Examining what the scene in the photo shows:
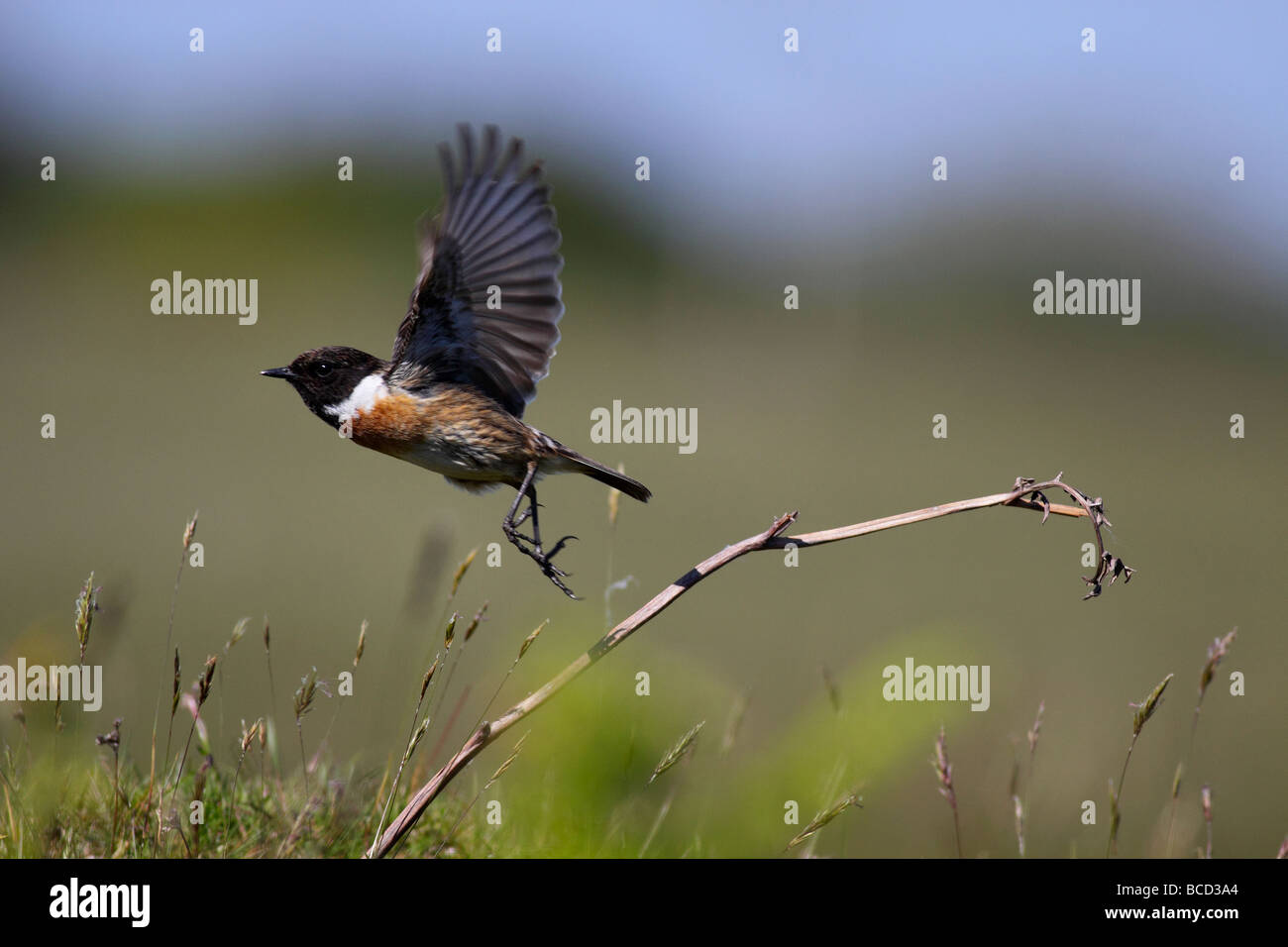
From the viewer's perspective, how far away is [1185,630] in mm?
8945

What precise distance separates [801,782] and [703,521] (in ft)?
24.1

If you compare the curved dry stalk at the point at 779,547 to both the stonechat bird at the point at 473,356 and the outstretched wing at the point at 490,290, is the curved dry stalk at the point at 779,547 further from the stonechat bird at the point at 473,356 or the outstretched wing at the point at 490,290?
the outstretched wing at the point at 490,290

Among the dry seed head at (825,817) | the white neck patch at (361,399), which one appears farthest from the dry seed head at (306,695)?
the dry seed head at (825,817)

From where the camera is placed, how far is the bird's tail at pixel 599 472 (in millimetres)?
2574

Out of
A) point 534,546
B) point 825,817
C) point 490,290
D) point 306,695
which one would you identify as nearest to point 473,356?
point 490,290

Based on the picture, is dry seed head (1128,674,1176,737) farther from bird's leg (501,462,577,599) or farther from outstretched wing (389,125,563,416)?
outstretched wing (389,125,563,416)

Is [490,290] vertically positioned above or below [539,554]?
above

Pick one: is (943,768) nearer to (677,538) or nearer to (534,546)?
(534,546)

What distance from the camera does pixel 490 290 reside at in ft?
8.79

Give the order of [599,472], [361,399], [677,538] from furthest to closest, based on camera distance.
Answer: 1. [677,538]
2. [599,472]
3. [361,399]

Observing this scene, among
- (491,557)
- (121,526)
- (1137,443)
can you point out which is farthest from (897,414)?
(491,557)

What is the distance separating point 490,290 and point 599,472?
0.43 meters

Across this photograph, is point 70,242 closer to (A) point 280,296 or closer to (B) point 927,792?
(A) point 280,296

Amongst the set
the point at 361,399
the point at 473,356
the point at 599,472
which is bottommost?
the point at 599,472
